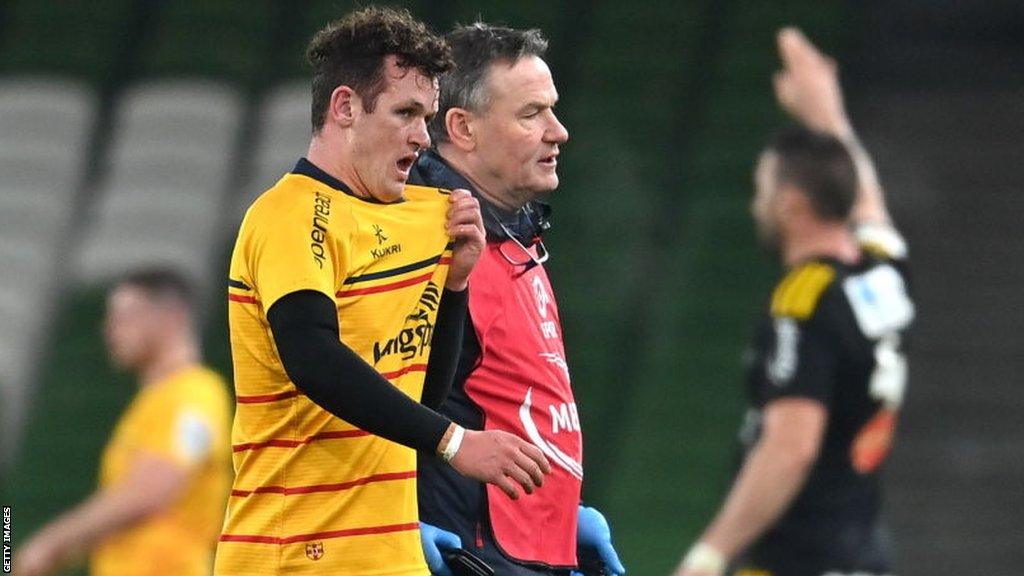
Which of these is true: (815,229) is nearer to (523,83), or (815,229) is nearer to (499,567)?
(523,83)

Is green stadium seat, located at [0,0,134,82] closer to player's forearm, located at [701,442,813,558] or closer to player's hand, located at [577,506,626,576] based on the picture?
player's forearm, located at [701,442,813,558]

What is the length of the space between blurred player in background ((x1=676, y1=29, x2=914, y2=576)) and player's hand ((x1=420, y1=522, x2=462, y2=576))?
202 centimetres

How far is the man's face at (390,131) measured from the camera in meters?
3.29

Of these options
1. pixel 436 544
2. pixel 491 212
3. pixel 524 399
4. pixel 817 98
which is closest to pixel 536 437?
pixel 524 399

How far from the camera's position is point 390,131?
130 inches

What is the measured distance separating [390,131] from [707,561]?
2.56 metres

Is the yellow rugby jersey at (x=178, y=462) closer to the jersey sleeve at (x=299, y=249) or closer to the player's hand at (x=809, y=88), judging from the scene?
the player's hand at (x=809, y=88)

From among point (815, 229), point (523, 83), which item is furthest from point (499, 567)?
point (815, 229)

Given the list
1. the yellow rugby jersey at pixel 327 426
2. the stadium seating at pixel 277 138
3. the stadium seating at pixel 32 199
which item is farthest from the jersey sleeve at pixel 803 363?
the stadium seating at pixel 32 199

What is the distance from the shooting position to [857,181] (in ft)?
19.2

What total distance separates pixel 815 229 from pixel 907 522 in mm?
4789

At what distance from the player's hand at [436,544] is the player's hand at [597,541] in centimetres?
43

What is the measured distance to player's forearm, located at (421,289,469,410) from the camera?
11.4 feet

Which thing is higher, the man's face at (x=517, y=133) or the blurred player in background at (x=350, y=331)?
the man's face at (x=517, y=133)
